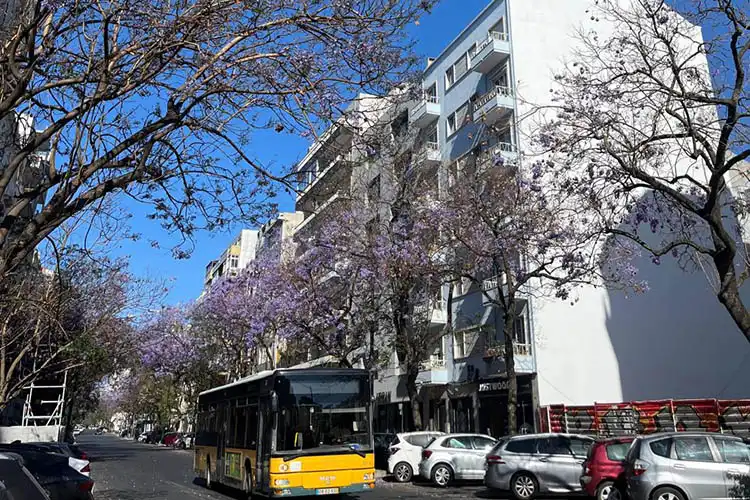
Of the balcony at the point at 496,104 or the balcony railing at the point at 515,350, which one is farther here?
the balcony at the point at 496,104

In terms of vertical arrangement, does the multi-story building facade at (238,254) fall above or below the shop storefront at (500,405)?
above

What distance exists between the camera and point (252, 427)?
14805mm

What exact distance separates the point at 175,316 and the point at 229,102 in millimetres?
41259

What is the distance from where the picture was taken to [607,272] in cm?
2747

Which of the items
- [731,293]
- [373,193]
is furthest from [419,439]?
[731,293]

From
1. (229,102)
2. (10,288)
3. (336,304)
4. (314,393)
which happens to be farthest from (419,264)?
(229,102)

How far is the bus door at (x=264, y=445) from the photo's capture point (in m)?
13.2

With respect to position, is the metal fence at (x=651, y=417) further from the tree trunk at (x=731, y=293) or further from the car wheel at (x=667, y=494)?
the car wheel at (x=667, y=494)

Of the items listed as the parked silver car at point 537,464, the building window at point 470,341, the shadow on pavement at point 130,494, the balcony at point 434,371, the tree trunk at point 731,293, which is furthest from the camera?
the balcony at point 434,371

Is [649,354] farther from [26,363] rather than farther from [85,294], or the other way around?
[26,363]

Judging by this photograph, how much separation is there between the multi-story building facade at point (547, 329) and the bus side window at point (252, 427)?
1247 centimetres

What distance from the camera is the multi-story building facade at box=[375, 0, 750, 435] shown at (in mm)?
27328

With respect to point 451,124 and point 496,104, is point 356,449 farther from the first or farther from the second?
point 451,124

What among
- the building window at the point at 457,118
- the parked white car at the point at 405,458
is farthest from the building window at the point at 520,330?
the building window at the point at 457,118
